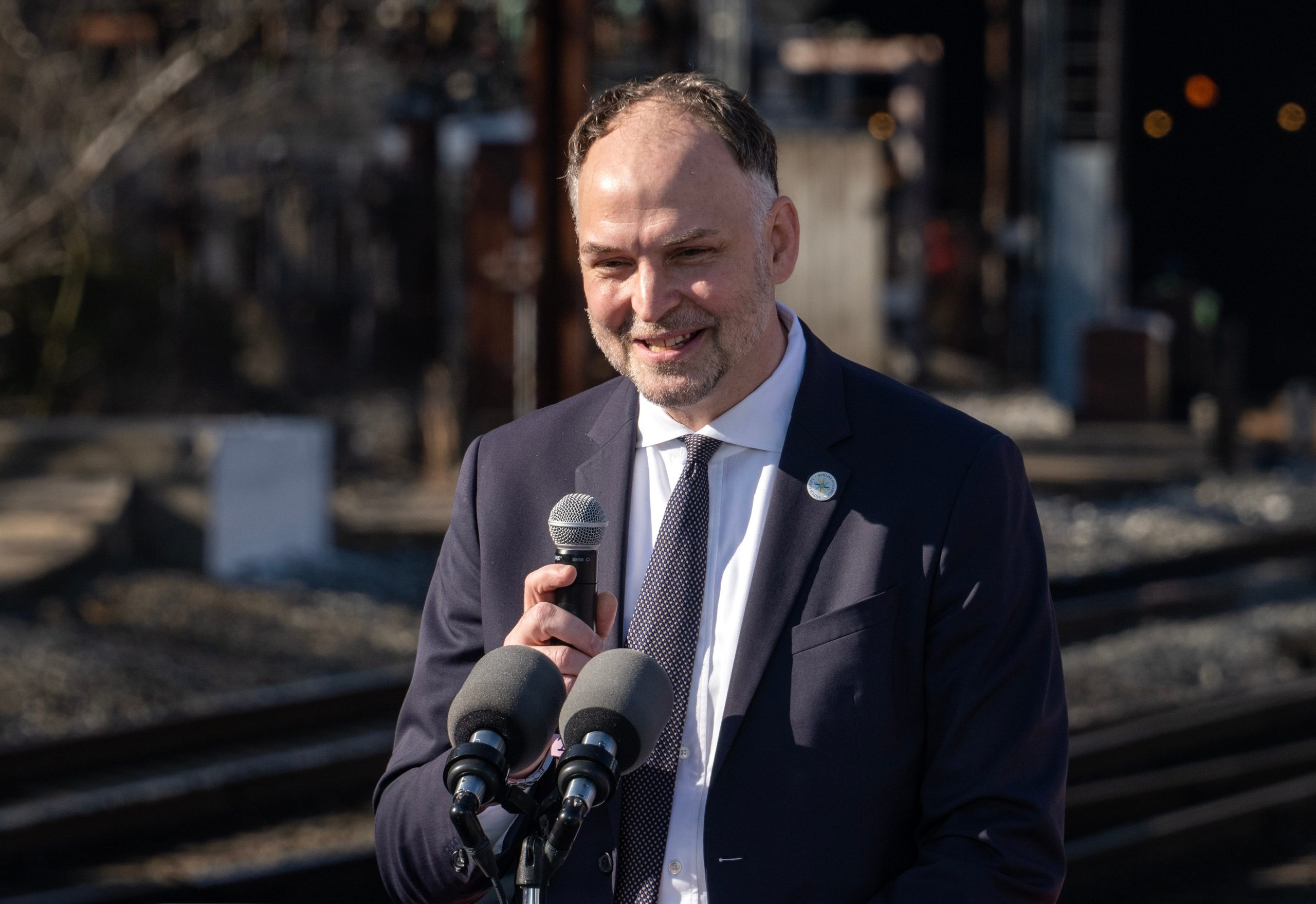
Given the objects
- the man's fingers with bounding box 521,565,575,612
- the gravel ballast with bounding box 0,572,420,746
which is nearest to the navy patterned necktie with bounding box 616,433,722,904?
the man's fingers with bounding box 521,565,575,612

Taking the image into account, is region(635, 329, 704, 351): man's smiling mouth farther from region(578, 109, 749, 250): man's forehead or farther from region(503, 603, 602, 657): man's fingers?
region(503, 603, 602, 657): man's fingers

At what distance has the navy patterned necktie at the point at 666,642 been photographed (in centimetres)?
214

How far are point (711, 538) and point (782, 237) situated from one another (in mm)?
490

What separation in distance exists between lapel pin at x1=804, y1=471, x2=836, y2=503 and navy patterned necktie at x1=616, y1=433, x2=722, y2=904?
175mm

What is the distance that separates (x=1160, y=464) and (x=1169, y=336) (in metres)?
3.75

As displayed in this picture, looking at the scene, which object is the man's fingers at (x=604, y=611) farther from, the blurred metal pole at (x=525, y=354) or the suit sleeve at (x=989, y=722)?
the blurred metal pole at (x=525, y=354)

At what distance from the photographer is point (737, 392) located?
2.31 metres

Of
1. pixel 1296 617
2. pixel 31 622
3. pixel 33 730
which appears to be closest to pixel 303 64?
pixel 31 622

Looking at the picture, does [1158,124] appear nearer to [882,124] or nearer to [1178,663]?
[882,124]

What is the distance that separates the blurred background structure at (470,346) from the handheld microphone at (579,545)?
1631mm

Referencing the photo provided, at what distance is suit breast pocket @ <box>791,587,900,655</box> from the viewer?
2.10 meters

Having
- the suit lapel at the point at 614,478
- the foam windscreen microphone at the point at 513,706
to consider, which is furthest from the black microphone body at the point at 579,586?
the suit lapel at the point at 614,478

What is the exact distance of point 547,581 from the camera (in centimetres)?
193

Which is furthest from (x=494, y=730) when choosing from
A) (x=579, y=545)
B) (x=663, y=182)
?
(x=663, y=182)
